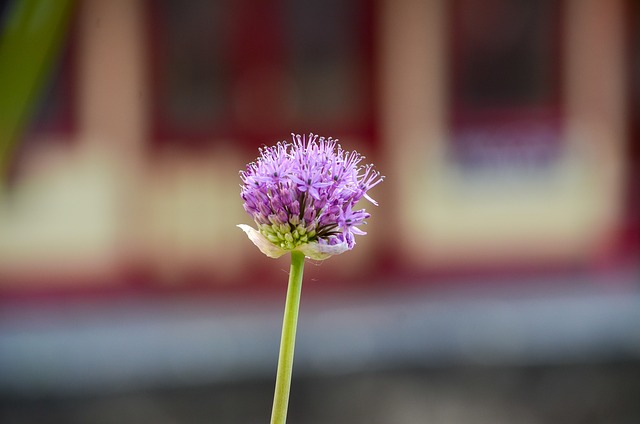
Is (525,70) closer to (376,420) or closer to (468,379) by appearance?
(468,379)

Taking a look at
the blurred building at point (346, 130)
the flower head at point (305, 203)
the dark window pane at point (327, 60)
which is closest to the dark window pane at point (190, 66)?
the blurred building at point (346, 130)

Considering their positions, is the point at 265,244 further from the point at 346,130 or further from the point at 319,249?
the point at 346,130

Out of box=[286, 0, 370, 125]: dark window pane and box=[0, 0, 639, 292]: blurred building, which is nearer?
box=[0, 0, 639, 292]: blurred building

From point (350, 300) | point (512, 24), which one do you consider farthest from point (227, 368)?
point (512, 24)

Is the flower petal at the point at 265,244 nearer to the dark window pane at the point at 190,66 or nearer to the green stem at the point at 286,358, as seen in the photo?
the green stem at the point at 286,358

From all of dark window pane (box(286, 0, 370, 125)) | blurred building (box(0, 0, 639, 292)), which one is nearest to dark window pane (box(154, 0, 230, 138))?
blurred building (box(0, 0, 639, 292))

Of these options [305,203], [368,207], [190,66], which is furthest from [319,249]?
[190,66]

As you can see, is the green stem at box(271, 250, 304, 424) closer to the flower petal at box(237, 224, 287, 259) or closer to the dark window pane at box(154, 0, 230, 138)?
the flower petal at box(237, 224, 287, 259)
